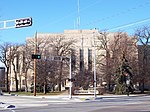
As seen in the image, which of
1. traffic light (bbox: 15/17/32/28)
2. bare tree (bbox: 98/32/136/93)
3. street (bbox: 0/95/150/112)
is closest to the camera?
traffic light (bbox: 15/17/32/28)

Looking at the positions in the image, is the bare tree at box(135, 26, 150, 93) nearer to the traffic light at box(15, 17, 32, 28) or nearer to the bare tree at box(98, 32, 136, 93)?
the bare tree at box(98, 32, 136, 93)

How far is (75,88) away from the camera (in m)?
65.2

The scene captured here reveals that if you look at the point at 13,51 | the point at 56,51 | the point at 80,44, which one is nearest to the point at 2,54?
the point at 13,51

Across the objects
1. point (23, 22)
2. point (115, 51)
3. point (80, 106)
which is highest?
point (115, 51)

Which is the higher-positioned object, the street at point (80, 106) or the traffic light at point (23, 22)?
the traffic light at point (23, 22)

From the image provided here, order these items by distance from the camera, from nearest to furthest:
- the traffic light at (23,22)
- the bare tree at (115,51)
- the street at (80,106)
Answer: the traffic light at (23,22)
the street at (80,106)
the bare tree at (115,51)

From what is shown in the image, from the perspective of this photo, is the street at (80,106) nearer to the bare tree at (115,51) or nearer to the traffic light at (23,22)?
the traffic light at (23,22)

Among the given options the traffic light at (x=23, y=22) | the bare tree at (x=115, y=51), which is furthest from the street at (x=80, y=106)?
the bare tree at (x=115, y=51)

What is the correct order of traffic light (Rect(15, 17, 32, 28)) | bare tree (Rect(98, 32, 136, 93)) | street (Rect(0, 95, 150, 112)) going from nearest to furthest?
1. traffic light (Rect(15, 17, 32, 28))
2. street (Rect(0, 95, 150, 112))
3. bare tree (Rect(98, 32, 136, 93))

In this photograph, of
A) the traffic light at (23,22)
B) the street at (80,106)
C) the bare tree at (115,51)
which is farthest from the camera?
the bare tree at (115,51)

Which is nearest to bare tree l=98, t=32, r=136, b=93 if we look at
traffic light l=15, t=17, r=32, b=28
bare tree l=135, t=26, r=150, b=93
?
bare tree l=135, t=26, r=150, b=93

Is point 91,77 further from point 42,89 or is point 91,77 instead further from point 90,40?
point 90,40

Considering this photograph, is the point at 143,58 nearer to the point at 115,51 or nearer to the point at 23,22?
the point at 115,51

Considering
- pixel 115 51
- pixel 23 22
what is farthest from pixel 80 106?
pixel 115 51
